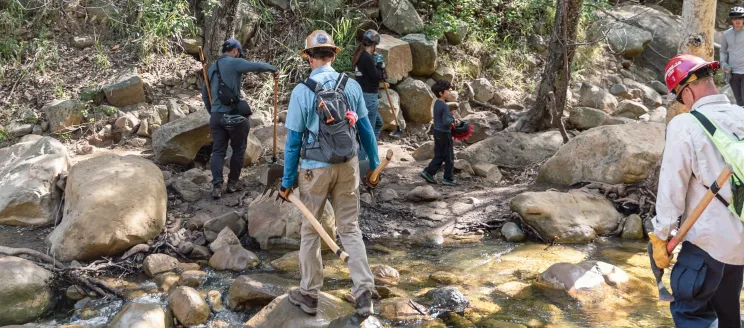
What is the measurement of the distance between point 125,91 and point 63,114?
0.92 metres

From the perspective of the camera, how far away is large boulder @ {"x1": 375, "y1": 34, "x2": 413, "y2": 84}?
1029 cm

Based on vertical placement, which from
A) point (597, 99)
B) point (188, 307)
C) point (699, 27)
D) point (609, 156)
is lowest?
point (188, 307)

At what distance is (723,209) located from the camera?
313 cm

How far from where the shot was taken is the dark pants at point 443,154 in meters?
8.24

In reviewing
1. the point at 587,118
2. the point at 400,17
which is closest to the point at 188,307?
the point at 400,17

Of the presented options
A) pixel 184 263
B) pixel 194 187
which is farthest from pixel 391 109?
pixel 184 263

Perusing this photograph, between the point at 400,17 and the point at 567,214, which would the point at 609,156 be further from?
the point at 400,17

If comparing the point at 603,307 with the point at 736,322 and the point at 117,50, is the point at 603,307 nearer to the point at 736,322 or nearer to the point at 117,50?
the point at 736,322

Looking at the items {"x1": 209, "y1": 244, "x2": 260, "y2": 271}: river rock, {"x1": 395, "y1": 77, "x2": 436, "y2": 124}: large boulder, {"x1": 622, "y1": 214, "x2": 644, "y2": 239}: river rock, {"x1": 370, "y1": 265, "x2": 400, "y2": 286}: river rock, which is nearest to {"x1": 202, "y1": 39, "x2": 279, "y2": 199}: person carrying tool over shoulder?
{"x1": 209, "y1": 244, "x2": 260, "y2": 271}: river rock

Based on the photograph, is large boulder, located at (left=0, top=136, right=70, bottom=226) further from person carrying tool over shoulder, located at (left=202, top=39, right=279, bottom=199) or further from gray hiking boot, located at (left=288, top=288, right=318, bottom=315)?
gray hiking boot, located at (left=288, top=288, right=318, bottom=315)

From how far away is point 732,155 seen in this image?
116 inches

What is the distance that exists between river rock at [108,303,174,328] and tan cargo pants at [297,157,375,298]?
1108mm

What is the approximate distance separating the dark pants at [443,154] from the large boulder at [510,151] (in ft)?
3.20

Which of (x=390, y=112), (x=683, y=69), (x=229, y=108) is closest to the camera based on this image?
(x=683, y=69)
